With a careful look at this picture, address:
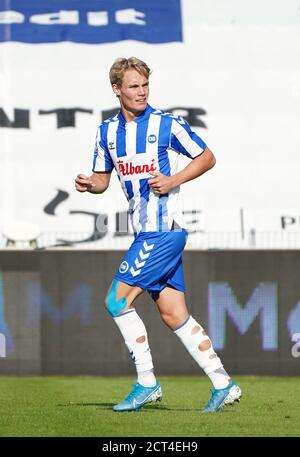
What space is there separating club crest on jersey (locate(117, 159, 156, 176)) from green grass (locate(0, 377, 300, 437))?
1.95 meters

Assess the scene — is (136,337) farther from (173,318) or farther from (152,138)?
(152,138)

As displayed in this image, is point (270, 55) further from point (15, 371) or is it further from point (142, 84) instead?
point (142, 84)

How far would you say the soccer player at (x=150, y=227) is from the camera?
10.7m

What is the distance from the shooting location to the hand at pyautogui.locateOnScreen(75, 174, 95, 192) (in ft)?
35.6

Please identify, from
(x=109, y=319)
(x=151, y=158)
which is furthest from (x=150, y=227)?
(x=109, y=319)

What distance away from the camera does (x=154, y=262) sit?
1061 centimetres

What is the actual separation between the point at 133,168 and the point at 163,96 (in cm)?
2411

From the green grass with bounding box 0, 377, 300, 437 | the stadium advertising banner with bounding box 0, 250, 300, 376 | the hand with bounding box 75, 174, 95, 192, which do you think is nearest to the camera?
the green grass with bounding box 0, 377, 300, 437

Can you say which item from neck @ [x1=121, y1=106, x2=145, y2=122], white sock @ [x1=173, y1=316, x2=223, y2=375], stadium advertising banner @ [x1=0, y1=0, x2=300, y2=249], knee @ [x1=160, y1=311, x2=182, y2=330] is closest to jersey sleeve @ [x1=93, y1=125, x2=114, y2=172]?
neck @ [x1=121, y1=106, x2=145, y2=122]

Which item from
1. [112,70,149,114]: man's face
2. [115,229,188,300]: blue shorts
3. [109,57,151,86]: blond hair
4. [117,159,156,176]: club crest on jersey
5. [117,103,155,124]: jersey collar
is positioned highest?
[109,57,151,86]: blond hair

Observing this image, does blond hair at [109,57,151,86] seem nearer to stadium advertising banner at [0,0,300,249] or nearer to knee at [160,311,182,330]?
knee at [160,311,182,330]

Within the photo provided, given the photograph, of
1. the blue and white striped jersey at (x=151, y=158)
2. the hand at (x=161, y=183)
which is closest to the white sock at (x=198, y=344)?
the blue and white striped jersey at (x=151, y=158)

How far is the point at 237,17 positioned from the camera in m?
35.2
